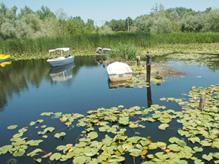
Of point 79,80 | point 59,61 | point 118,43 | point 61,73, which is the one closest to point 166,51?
point 118,43

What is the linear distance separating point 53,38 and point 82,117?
22.8m

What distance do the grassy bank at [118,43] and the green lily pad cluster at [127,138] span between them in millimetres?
18917

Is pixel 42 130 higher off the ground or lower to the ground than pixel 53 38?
lower

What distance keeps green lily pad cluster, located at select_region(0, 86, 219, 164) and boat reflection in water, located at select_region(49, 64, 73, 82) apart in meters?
7.24

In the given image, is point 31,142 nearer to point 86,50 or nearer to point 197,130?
point 197,130

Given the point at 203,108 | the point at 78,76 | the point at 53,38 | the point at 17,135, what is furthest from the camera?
the point at 53,38

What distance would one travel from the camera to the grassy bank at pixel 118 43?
29281mm

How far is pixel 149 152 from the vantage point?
250 inches

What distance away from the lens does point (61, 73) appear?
18656 millimetres

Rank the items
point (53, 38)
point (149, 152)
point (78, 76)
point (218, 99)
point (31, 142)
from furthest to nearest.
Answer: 1. point (53, 38)
2. point (78, 76)
3. point (218, 99)
4. point (31, 142)
5. point (149, 152)

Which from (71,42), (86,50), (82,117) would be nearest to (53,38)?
(71,42)

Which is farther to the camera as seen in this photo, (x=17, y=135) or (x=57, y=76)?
(x=57, y=76)

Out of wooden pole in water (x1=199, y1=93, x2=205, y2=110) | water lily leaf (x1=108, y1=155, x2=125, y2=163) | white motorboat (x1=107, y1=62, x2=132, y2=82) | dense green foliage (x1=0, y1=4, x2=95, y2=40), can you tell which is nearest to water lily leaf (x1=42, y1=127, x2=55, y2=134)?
water lily leaf (x1=108, y1=155, x2=125, y2=163)

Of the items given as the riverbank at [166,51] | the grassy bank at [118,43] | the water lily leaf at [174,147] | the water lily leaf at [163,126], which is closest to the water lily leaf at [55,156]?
the water lily leaf at [174,147]
